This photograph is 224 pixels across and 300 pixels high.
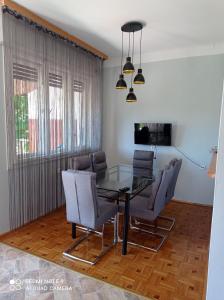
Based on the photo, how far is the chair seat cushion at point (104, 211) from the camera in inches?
94.3

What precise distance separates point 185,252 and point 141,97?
9.71 feet

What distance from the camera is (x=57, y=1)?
2557 millimetres

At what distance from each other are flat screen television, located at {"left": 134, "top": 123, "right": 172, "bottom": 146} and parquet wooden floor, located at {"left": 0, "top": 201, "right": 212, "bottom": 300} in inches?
59.3

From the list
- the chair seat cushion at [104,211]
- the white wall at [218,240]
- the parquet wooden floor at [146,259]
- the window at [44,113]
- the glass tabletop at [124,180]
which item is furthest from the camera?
the window at [44,113]

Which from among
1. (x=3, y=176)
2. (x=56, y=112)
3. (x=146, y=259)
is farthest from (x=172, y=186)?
(x=3, y=176)

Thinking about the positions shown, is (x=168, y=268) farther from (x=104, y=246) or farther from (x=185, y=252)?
(x=104, y=246)

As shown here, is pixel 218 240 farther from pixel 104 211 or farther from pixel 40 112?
pixel 40 112

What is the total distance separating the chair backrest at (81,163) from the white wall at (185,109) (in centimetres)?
143

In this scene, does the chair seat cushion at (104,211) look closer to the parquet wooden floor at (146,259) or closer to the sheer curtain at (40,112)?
the parquet wooden floor at (146,259)

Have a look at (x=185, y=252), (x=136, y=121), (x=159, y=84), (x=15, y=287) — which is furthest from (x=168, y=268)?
(x=159, y=84)

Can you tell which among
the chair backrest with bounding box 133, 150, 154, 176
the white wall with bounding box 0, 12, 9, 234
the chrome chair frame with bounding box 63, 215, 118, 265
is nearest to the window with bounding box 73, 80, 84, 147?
the chair backrest with bounding box 133, 150, 154, 176

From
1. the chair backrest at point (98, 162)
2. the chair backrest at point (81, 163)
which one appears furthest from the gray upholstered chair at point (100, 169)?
the chair backrest at point (81, 163)

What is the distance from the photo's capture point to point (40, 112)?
3311 mm

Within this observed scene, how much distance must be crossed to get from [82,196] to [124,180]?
33.7 inches
